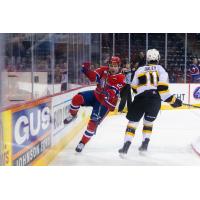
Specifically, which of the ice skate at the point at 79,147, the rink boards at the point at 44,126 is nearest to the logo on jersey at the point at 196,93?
the rink boards at the point at 44,126

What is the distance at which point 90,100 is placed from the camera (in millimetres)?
3680

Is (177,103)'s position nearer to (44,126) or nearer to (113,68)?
(113,68)

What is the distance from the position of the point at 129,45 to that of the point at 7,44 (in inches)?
31.8

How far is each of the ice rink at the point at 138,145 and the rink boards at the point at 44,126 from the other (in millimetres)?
86

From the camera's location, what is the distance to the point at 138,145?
3664 millimetres

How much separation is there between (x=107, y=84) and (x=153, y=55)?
36 centimetres

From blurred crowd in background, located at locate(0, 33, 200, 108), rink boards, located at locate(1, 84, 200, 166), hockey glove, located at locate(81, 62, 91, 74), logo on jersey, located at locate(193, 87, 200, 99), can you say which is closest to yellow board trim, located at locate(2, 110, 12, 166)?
rink boards, located at locate(1, 84, 200, 166)

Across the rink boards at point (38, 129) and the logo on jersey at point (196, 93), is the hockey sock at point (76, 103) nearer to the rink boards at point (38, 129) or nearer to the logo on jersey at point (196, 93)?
the rink boards at point (38, 129)

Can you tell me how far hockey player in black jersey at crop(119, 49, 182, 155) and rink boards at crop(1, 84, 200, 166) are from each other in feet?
0.22

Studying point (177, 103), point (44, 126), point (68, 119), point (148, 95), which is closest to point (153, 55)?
point (148, 95)

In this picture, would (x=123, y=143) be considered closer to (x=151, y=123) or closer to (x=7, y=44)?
(x=151, y=123)

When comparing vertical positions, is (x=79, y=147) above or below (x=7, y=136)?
below

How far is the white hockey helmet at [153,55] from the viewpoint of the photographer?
359 centimetres

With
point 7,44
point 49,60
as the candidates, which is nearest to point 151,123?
point 49,60
